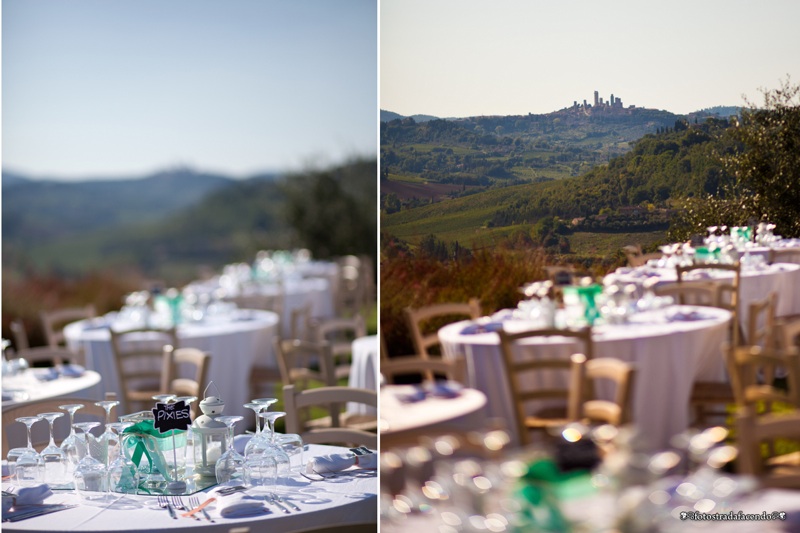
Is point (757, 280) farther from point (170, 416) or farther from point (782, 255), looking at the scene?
point (170, 416)

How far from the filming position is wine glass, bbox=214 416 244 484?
3.49 meters

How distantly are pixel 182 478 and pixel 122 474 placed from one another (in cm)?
22

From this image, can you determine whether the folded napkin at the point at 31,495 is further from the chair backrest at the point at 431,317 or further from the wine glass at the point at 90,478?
the chair backrest at the point at 431,317

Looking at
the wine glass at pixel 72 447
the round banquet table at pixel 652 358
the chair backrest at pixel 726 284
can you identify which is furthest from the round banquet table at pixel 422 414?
the wine glass at pixel 72 447

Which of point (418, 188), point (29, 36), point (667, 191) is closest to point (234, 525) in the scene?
point (418, 188)

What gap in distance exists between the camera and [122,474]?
3500 millimetres

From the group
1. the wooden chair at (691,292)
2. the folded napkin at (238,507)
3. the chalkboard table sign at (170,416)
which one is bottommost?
the folded napkin at (238,507)

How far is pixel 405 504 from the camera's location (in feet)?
10.1

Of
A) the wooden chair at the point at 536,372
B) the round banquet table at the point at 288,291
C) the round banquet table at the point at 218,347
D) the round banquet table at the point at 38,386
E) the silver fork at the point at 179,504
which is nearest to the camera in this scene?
the wooden chair at the point at 536,372

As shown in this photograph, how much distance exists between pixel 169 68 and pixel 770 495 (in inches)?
639

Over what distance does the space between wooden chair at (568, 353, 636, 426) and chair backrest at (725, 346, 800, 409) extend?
312mm

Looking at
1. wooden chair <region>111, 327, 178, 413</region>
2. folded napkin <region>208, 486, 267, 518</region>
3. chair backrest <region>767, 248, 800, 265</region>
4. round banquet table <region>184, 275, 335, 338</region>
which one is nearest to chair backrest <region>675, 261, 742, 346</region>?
chair backrest <region>767, 248, 800, 265</region>

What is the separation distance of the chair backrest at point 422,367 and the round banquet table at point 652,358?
0.05 metres

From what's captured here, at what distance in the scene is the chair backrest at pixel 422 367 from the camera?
326 cm
